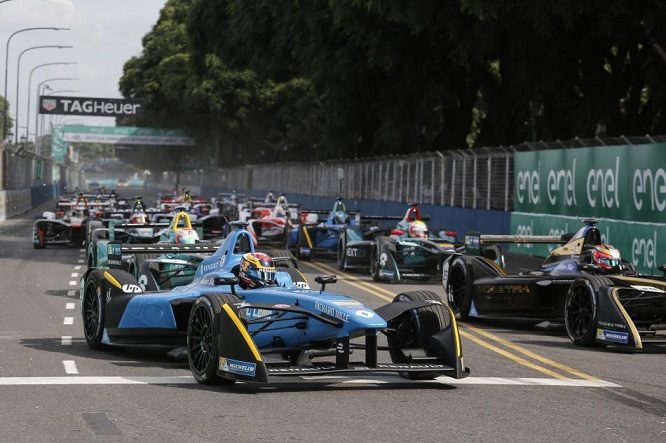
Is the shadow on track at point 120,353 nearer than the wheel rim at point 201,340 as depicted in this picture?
No

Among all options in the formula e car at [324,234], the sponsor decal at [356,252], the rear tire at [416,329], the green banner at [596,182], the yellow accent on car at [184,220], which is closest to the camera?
the rear tire at [416,329]

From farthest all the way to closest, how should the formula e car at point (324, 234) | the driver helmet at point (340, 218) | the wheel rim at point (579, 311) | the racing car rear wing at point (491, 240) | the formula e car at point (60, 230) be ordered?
1. the formula e car at point (60, 230)
2. the driver helmet at point (340, 218)
3. the formula e car at point (324, 234)
4. the racing car rear wing at point (491, 240)
5. the wheel rim at point (579, 311)

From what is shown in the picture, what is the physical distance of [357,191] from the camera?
5603cm

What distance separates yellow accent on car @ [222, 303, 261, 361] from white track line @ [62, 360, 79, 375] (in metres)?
1.70

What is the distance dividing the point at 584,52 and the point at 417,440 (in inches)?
1275

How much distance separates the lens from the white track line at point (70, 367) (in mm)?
11422

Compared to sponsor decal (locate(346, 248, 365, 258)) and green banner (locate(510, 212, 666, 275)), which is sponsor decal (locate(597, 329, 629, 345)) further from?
sponsor decal (locate(346, 248, 365, 258))

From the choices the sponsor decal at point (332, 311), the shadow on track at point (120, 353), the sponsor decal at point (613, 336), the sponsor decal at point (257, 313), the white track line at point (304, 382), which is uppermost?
the sponsor decal at point (332, 311)

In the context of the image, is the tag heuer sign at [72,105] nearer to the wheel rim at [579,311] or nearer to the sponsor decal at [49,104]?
the sponsor decal at [49,104]

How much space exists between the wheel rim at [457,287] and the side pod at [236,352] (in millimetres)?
6879

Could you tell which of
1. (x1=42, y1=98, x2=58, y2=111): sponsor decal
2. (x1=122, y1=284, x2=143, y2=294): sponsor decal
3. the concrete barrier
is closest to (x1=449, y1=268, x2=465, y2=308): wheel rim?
(x1=122, y1=284, x2=143, y2=294): sponsor decal

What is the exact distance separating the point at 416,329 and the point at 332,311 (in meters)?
0.89

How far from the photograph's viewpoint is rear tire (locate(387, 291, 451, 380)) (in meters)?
11.1

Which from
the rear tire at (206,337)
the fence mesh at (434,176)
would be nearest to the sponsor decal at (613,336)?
the rear tire at (206,337)
